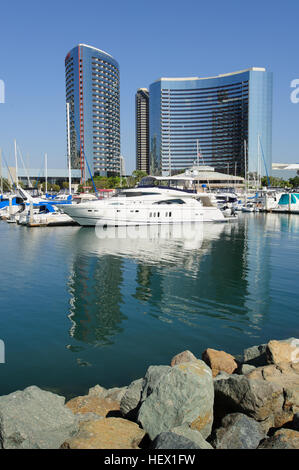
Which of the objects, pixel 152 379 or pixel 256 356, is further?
pixel 256 356

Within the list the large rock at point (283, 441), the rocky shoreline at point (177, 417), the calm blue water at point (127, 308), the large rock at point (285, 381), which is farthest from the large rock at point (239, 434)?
the calm blue water at point (127, 308)

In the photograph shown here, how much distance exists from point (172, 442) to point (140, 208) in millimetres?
42212

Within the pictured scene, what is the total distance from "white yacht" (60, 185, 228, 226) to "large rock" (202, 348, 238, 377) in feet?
122

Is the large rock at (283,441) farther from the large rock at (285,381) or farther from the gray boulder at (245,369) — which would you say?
the gray boulder at (245,369)

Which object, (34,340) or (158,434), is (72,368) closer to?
(34,340)

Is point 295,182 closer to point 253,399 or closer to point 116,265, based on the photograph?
point 116,265

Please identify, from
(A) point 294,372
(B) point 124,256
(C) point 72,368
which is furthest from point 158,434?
(B) point 124,256

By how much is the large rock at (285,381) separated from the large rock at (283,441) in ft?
2.35

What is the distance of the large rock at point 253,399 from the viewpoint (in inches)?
276

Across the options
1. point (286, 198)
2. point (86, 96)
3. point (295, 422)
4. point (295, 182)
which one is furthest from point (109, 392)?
point (86, 96)

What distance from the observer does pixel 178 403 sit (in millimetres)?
6457

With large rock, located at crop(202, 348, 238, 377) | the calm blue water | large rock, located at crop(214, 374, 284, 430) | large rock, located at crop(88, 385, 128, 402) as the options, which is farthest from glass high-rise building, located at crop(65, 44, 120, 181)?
large rock, located at crop(214, 374, 284, 430)

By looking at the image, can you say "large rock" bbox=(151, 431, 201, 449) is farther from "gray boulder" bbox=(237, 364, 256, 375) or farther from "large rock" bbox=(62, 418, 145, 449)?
"gray boulder" bbox=(237, 364, 256, 375)

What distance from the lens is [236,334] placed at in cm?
1312
